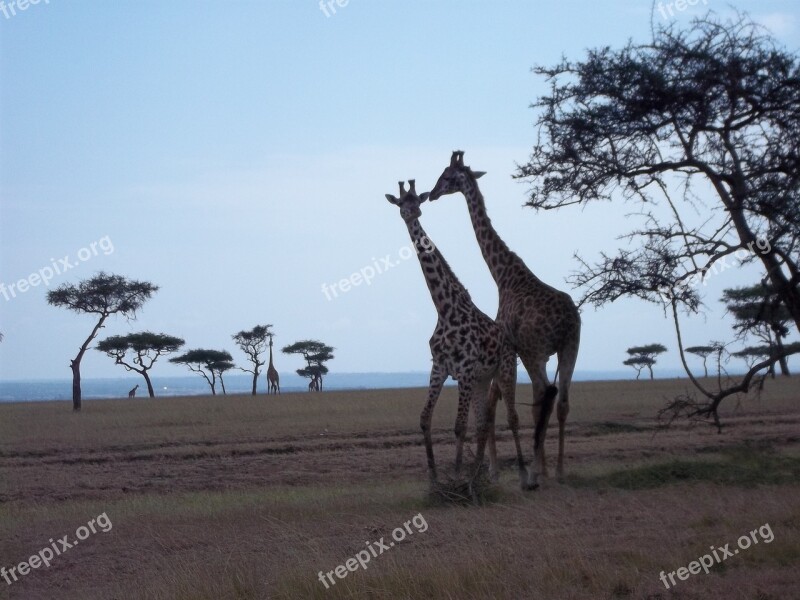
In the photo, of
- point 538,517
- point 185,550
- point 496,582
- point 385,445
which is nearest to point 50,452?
point 385,445

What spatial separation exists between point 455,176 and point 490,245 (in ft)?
3.46

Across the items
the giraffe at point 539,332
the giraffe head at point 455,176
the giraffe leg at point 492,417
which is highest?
the giraffe head at point 455,176

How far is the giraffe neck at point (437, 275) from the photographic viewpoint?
36.7ft

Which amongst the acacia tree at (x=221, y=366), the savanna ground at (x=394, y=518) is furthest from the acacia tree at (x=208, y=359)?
the savanna ground at (x=394, y=518)

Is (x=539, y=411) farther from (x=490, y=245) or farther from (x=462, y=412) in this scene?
(x=490, y=245)

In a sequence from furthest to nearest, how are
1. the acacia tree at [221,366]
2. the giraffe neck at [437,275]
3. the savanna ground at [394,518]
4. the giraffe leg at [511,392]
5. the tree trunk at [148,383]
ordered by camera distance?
the acacia tree at [221,366]
the tree trunk at [148,383]
the giraffe neck at [437,275]
the giraffe leg at [511,392]
the savanna ground at [394,518]

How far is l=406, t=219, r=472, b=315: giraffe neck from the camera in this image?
11.2m

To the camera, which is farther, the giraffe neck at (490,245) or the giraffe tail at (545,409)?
the giraffe neck at (490,245)

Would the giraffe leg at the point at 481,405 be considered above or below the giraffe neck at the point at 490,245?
below

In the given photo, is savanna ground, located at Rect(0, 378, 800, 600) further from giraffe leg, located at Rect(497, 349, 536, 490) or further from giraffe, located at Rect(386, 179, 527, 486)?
giraffe, located at Rect(386, 179, 527, 486)

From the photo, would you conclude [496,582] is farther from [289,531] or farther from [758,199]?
[758,199]

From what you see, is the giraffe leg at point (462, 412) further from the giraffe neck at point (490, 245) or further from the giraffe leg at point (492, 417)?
the giraffe neck at point (490, 245)

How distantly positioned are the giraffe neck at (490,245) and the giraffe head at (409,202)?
1420mm

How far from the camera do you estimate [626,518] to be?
878cm
